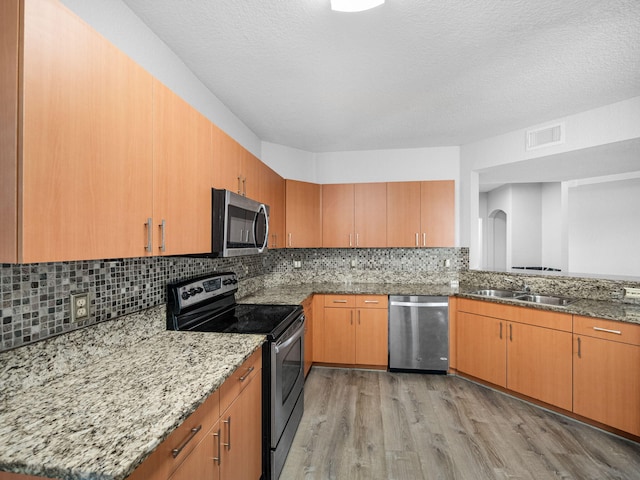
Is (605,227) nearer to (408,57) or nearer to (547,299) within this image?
(547,299)

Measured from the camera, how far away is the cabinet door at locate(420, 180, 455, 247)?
367 centimetres

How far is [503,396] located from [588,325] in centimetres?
101

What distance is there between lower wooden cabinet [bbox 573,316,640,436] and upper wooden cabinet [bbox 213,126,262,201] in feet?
9.05

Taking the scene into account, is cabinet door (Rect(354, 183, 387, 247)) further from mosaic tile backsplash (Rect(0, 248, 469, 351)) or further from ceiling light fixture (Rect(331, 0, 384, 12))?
ceiling light fixture (Rect(331, 0, 384, 12))

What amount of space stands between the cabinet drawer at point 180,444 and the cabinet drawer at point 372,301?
2.30 meters

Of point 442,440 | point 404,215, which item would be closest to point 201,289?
point 442,440

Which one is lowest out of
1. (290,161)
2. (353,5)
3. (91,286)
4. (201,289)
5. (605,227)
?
(201,289)

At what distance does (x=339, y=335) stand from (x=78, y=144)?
298cm

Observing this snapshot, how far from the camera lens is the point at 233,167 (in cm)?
212

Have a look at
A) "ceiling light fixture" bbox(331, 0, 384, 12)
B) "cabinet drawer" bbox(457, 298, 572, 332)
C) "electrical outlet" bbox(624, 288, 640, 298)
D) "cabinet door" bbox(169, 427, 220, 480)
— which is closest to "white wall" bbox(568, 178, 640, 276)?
"electrical outlet" bbox(624, 288, 640, 298)

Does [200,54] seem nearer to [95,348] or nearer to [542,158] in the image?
[95,348]

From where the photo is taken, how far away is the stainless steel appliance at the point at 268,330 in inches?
70.6

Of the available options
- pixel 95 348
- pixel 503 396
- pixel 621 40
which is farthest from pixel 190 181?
pixel 503 396

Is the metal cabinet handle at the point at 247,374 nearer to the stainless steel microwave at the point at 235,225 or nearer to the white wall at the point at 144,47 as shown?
the stainless steel microwave at the point at 235,225
